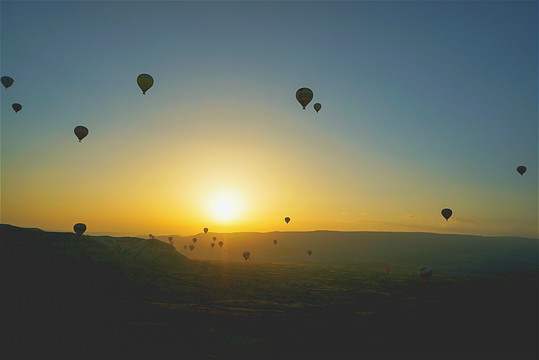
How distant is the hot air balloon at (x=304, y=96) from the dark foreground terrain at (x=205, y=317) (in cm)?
2656

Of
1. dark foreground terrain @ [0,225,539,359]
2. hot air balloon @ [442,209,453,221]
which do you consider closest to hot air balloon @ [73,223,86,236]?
dark foreground terrain @ [0,225,539,359]

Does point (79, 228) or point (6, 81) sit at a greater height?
point (6, 81)

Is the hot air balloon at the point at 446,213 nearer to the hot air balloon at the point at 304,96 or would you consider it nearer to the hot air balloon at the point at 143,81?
the hot air balloon at the point at 304,96

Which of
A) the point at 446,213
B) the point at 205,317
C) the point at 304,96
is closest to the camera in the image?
the point at 205,317

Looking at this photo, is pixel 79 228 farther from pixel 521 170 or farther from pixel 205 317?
pixel 521 170

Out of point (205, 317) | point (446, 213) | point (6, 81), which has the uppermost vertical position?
point (6, 81)

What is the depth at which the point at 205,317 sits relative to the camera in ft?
92.4

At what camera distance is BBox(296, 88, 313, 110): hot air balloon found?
4428 centimetres

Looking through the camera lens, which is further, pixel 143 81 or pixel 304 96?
pixel 304 96

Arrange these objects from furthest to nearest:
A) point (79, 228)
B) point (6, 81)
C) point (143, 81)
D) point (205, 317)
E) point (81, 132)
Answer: point (79, 228) < point (6, 81) < point (81, 132) < point (143, 81) < point (205, 317)

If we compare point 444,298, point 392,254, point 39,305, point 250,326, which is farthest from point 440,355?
point 392,254

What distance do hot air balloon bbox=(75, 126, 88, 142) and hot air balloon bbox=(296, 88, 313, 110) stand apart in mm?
31075

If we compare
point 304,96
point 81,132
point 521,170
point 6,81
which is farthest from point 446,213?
point 6,81

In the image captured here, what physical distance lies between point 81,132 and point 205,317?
33120mm
